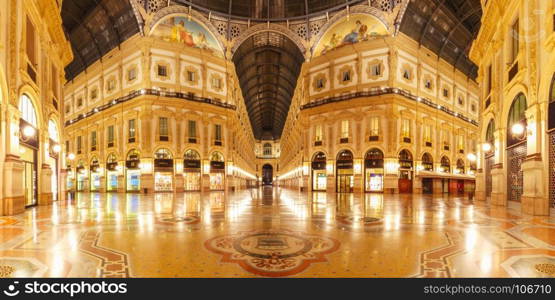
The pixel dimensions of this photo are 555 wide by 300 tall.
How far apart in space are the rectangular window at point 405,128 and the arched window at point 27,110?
2878 centimetres

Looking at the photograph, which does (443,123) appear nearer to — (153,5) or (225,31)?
(225,31)

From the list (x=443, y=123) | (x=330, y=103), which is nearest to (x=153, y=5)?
(x=330, y=103)

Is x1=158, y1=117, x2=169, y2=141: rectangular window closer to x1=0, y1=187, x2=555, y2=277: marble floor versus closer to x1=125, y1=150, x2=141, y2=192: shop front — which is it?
x1=125, y1=150, x2=141, y2=192: shop front

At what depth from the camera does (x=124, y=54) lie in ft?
107

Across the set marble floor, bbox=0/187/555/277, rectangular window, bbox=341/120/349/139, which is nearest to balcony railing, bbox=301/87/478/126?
rectangular window, bbox=341/120/349/139

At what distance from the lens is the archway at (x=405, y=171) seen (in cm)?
3016

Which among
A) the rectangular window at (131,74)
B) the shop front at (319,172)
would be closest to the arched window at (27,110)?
the rectangular window at (131,74)

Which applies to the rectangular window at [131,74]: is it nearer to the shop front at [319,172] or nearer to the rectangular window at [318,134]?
the rectangular window at [318,134]

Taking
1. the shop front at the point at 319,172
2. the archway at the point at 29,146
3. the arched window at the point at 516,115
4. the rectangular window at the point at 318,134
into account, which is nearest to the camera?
the arched window at the point at 516,115

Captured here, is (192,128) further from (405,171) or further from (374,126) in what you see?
(405,171)

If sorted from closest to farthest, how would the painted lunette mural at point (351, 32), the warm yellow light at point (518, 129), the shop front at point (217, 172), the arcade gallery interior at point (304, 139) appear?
1. the arcade gallery interior at point (304, 139)
2. the warm yellow light at point (518, 129)
3. the painted lunette mural at point (351, 32)
4. the shop front at point (217, 172)

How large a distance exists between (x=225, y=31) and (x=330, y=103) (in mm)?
15084

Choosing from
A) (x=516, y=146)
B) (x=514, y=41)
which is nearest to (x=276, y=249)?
(x=516, y=146)

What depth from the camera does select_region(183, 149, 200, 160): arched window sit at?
33.3 metres
